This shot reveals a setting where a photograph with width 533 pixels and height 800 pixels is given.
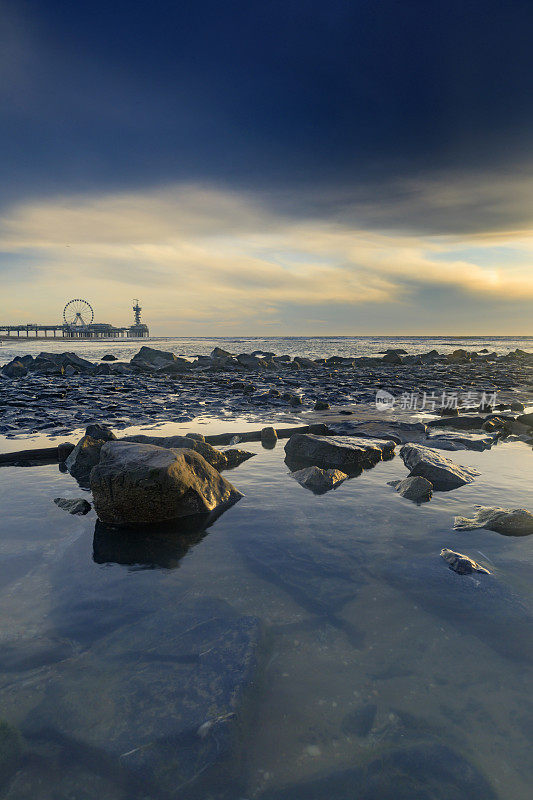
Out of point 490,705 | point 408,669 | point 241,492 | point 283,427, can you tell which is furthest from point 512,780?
point 283,427

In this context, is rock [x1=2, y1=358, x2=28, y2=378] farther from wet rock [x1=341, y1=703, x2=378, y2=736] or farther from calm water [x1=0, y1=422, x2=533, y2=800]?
wet rock [x1=341, y1=703, x2=378, y2=736]

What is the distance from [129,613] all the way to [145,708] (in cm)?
103

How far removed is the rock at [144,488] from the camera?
210 inches

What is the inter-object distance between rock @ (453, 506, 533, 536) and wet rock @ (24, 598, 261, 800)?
3090mm

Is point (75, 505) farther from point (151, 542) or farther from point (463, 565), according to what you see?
point (463, 565)

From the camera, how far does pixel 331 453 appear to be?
806cm

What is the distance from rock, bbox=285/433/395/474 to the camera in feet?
26.4

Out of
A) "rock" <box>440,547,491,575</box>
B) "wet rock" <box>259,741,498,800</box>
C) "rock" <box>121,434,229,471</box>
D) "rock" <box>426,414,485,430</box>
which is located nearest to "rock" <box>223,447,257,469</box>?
"rock" <box>121,434,229,471</box>

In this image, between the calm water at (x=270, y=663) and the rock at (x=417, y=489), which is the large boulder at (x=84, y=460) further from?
the rock at (x=417, y=489)

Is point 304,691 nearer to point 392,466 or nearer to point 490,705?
point 490,705

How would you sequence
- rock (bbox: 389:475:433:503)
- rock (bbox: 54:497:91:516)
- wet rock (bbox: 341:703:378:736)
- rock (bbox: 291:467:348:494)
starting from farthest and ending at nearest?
1. rock (bbox: 291:467:348:494)
2. rock (bbox: 389:475:433:503)
3. rock (bbox: 54:497:91:516)
4. wet rock (bbox: 341:703:378:736)

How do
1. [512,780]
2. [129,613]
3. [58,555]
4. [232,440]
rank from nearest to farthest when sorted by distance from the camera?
[512,780] < [129,613] < [58,555] < [232,440]

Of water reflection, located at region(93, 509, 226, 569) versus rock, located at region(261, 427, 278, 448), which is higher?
rock, located at region(261, 427, 278, 448)

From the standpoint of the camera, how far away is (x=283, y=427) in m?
11.7
